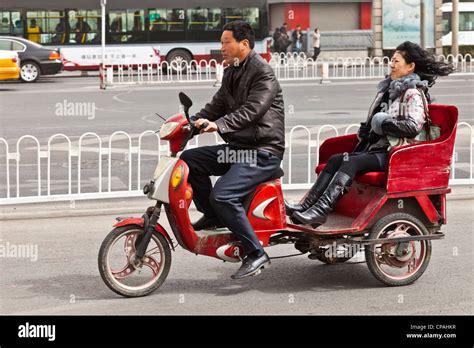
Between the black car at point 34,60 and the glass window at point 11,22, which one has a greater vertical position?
the glass window at point 11,22

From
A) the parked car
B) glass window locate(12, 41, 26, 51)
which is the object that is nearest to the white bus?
glass window locate(12, 41, 26, 51)

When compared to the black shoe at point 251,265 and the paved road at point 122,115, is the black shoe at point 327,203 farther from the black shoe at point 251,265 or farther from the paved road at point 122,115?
the paved road at point 122,115

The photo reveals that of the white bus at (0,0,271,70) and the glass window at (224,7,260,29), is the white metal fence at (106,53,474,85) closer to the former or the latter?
the white bus at (0,0,271,70)

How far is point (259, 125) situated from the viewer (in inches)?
262

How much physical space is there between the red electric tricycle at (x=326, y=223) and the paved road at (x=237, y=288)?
0.19 meters

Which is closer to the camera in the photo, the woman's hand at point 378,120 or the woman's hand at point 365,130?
the woman's hand at point 378,120

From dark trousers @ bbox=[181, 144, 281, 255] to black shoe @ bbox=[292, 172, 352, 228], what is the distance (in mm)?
411

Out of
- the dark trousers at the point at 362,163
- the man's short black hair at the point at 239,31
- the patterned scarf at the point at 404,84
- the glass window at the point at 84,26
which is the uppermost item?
the glass window at the point at 84,26

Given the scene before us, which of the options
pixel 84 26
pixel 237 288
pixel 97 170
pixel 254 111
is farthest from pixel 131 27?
pixel 254 111

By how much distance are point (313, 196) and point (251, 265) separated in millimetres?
760

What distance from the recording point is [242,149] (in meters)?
6.71

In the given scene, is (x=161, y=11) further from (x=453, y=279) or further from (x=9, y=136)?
(x=453, y=279)

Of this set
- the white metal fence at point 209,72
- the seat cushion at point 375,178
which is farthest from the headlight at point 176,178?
the white metal fence at point 209,72

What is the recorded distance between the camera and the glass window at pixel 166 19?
122ft
